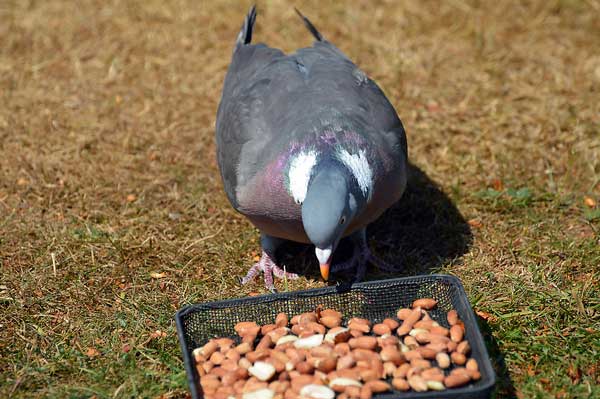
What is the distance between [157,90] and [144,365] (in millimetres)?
3314

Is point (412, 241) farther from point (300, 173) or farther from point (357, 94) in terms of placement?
point (300, 173)

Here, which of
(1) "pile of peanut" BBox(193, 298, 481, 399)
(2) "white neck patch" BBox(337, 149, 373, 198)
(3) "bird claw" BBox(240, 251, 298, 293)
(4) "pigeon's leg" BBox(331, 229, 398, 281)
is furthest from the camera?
(4) "pigeon's leg" BBox(331, 229, 398, 281)

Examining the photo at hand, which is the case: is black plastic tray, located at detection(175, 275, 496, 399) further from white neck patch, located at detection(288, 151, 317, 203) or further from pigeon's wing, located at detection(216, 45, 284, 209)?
pigeon's wing, located at detection(216, 45, 284, 209)

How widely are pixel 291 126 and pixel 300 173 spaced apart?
0.44 meters

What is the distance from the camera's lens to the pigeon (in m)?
3.57

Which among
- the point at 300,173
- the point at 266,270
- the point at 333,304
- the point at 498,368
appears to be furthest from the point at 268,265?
the point at 498,368

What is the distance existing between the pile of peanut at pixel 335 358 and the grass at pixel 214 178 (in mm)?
352

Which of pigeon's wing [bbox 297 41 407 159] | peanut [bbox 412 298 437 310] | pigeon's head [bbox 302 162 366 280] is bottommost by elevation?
peanut [bbox 412 298 437 310]

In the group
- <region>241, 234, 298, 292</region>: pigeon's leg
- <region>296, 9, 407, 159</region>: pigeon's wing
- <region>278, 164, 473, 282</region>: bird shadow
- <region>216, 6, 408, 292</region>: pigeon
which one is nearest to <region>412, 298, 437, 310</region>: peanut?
<region>216, 6, 408, 292</region>: pigeon

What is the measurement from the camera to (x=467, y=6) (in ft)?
24.5

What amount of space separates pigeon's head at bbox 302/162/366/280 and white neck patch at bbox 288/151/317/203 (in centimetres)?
6

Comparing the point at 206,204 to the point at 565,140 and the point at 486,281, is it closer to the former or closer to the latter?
the point at 486,281

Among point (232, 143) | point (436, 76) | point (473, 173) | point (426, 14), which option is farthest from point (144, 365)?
point (426, 14)

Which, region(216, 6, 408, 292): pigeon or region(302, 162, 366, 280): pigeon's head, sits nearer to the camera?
region(302, 162, 366, 280): pigeon's head
